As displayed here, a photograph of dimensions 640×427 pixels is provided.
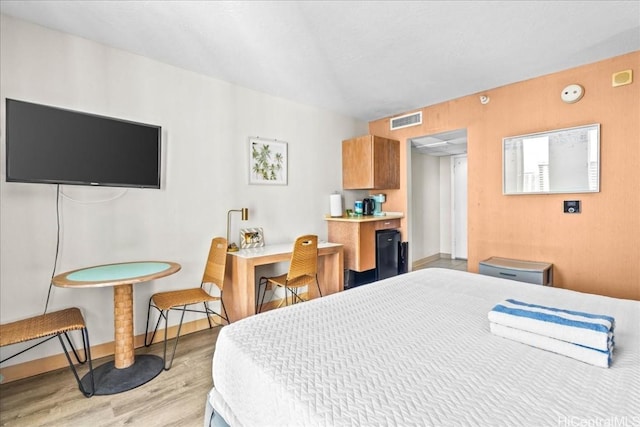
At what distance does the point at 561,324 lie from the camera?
3.25ft

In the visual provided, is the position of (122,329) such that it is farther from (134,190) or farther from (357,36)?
(357,36)

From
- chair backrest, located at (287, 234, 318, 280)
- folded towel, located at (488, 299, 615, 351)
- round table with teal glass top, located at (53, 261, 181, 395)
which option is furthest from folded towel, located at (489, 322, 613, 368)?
round table with teal glass top, located at (53, 261, 181, 395)

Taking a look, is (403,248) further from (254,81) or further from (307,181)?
(254,81)

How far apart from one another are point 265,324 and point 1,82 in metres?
2.46

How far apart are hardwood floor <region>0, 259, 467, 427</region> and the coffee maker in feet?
9.99

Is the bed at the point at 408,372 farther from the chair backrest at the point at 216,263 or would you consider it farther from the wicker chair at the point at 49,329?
the chair backrest at the point at 216,263

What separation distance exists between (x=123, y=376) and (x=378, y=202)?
3538mm

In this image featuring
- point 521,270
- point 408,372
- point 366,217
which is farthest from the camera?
point 366,217

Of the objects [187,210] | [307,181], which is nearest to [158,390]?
[187,210]

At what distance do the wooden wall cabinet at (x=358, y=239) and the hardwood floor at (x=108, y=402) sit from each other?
207cm

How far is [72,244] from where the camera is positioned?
7.30 feet

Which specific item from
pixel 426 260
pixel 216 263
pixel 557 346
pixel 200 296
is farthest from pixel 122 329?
pixel 426 260

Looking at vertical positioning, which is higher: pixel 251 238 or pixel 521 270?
pixel 251 238

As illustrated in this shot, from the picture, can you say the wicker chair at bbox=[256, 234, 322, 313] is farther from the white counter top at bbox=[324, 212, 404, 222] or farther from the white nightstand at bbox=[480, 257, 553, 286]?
the white nightstand at bbox=[480, 257, 553, 286]
